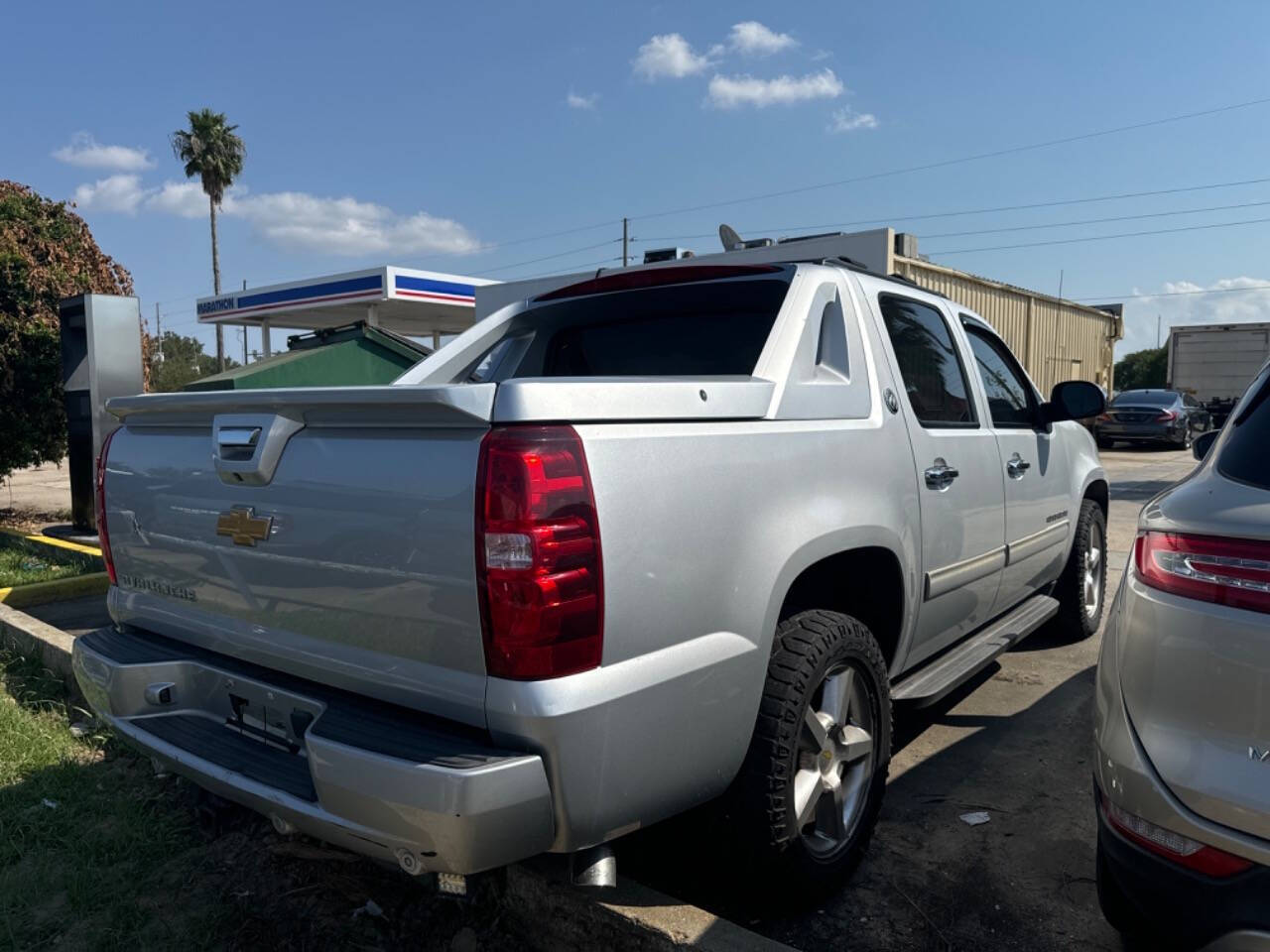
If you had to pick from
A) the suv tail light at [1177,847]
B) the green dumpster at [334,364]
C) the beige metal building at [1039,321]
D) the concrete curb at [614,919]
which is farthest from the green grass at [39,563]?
the beige metal building at [1039,321]

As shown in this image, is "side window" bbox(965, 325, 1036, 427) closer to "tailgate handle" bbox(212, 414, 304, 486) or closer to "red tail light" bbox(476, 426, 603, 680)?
"red tail light" bbox(476, 426, 603, 680)

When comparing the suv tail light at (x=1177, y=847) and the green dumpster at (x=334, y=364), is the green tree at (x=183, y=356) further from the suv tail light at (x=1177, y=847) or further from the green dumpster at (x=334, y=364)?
the suv tail light at (x=1177, y=847)

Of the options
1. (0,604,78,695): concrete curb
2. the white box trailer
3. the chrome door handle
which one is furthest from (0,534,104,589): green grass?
the white box trailer

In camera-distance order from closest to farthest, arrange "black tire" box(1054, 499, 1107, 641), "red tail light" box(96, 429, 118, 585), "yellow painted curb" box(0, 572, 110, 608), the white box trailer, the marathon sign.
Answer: "red tail light" box(96, 429, 118, 585) → "black tire" box(1054, 499, 1107, 641) → "yellow painted curb" box(0, 572, 110, 608) → the white box trailer → the marathon sign

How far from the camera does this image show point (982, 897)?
2.81m

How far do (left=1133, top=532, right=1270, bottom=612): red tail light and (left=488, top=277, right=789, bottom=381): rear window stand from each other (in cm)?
142

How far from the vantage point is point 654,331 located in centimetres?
354

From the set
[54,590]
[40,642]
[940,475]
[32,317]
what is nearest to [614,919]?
[940,475]

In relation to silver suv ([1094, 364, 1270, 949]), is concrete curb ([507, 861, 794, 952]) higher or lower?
lower

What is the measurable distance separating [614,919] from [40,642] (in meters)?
4.03

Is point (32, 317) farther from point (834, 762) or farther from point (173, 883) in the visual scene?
point (834, 762)

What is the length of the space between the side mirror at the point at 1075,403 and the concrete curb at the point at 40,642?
15.5 feet

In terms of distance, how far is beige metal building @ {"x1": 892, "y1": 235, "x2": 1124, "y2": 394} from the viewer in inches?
653

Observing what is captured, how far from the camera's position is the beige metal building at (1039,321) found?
1658 cm
